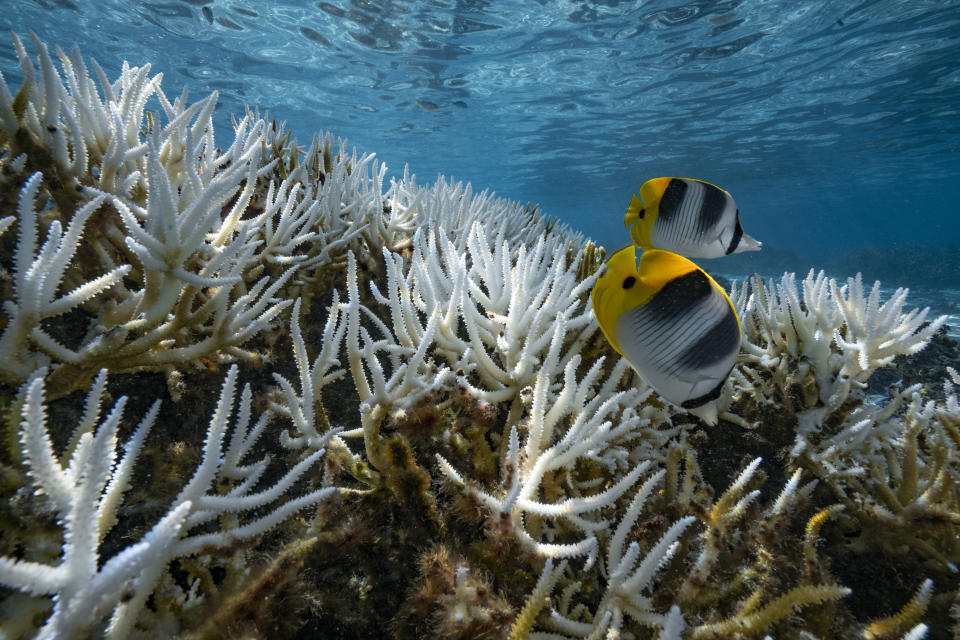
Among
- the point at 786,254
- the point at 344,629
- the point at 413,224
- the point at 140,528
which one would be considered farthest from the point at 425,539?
the point at 786,254

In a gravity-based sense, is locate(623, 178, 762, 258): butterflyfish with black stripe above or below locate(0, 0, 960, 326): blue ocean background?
below

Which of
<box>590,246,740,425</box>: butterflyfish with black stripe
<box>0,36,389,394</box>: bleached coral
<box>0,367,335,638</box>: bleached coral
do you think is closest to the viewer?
<box>0,367,335,638</box>: bleached coral

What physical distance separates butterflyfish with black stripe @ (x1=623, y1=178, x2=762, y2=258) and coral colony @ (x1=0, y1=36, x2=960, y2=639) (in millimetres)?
466

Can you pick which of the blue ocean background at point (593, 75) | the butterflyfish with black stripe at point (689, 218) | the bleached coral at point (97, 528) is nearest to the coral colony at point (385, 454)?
the bleached coral at point (97, 528)

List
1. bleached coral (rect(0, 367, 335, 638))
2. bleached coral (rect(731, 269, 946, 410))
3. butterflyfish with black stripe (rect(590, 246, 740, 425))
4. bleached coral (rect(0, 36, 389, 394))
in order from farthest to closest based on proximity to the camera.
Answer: bleached coral (rect(731, 269, 946, 410))
bleached coral (rect(0, 36, 389, 394))
butterflyfish with black stripe (rect(590, 246, 740, 425))
bleached coral (rect(0, 367, 335, 638))

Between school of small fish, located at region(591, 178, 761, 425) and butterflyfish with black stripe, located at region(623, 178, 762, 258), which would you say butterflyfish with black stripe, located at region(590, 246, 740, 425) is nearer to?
school of small fish, located at region(591, 178, 761, 425)

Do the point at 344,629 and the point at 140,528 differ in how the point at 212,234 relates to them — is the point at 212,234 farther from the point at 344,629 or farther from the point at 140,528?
the point at 344,629

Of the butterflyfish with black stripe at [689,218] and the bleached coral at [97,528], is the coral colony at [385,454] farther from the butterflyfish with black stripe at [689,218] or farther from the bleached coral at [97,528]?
the butterflyfish with black stripe at [689,218]

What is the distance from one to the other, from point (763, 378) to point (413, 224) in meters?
3.26

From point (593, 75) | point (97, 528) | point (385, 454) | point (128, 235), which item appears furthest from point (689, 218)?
point (593, 75)

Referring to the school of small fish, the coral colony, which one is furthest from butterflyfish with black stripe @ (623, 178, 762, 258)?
the school of small fish

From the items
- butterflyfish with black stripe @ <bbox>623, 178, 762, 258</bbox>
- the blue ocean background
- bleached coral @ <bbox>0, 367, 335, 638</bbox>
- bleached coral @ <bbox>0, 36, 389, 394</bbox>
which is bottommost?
bleached coral @ <bbox>0, 367, 335, 638</bbox>

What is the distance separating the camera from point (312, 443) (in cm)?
183

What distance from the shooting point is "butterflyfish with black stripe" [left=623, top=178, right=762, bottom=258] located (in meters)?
2.12
